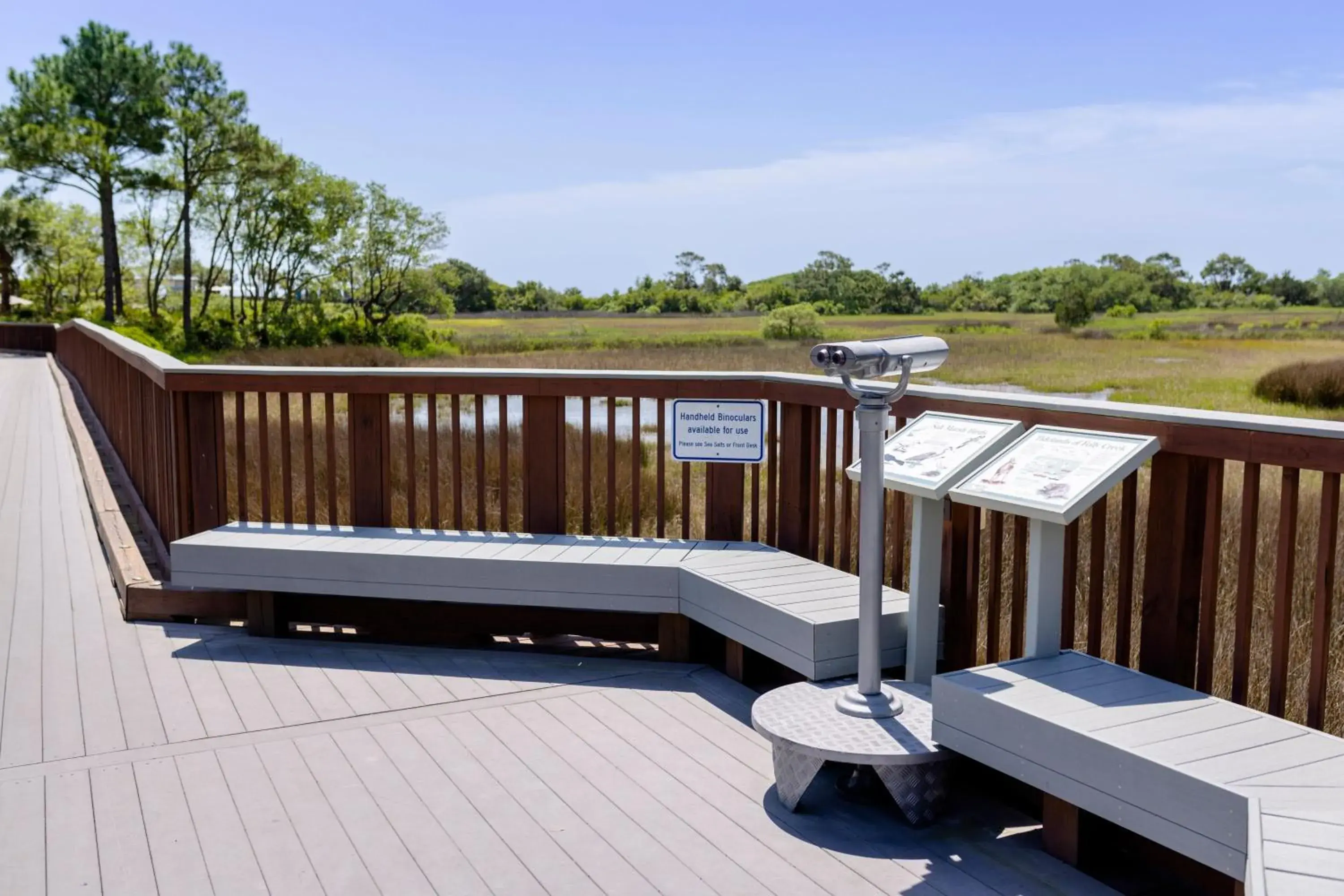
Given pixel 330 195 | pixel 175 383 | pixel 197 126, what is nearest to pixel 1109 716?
Result: pixel 175 383

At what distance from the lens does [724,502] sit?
4.62m

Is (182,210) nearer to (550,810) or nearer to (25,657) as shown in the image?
(25,657)

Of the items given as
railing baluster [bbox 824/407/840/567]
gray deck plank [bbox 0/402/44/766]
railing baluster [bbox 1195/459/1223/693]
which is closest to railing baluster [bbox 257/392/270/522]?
gray deck plank [bbox 0/402/44/766]

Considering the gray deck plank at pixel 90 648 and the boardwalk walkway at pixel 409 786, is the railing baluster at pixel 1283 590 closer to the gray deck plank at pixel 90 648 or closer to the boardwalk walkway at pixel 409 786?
the boardwalk walkway at pixel 409 786

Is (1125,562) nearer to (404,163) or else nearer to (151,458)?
(151,458)

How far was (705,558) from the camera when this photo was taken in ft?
14.0

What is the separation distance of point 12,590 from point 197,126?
37.9m

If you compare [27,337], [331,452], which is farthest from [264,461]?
[27,337]

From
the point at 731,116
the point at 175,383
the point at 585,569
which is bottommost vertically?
the point at 585,569

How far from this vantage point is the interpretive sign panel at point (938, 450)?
3170 mm

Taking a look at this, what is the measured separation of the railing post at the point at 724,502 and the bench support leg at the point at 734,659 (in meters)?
0.59

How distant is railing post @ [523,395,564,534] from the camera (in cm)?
469

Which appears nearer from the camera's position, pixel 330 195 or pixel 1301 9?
pixel 330 195

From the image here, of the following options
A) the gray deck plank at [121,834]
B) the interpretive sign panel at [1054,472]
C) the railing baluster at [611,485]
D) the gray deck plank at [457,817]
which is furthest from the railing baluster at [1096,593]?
the gray deck plank at [121,834]
